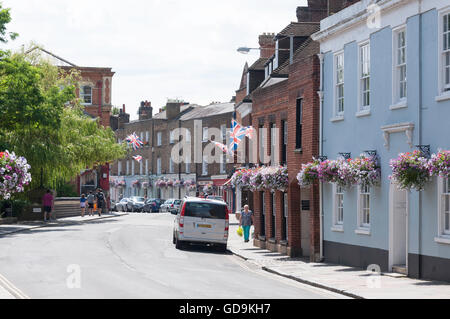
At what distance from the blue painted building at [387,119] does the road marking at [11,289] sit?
955 cm

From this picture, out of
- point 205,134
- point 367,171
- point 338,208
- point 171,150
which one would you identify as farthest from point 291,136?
point 171,150

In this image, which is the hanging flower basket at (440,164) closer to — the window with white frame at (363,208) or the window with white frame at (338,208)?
the window with white frame at (363,208)

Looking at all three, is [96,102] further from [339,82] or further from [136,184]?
[339,82]

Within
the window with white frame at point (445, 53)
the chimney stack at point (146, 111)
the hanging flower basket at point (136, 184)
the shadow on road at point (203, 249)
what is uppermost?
the chimney stack at point (146, 111)

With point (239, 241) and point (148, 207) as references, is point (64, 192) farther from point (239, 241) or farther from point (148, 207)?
point (239, 241)

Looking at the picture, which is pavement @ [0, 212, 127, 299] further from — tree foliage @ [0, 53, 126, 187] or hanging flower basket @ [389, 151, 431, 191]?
hanging flower basket @ [389, 151, 431, 191]

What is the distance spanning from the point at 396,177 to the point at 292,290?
3.90 metres

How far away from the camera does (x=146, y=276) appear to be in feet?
66.8

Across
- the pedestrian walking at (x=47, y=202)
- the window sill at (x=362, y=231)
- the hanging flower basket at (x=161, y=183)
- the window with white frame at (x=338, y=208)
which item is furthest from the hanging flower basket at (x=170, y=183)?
the window sill at (x=362, y=231)

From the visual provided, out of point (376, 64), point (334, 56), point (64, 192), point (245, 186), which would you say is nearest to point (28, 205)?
point (64, 192)

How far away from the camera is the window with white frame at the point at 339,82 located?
84.9 feet

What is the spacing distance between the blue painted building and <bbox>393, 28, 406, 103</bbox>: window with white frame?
3 cm

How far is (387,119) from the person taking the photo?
22312mm

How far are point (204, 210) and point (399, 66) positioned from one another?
11.7m
